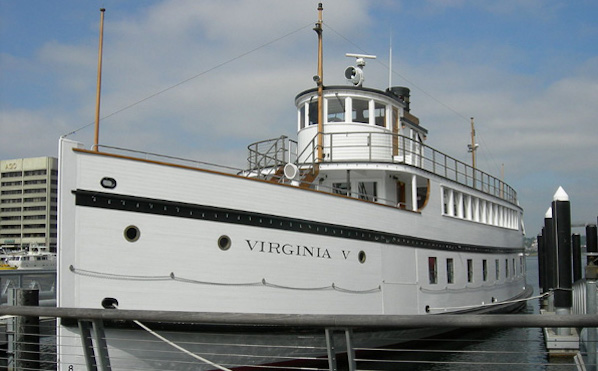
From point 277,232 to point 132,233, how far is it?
257 cm

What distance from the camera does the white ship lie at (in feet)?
27.3

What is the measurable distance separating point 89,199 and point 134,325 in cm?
195

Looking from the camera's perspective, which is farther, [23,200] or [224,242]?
[23,200]

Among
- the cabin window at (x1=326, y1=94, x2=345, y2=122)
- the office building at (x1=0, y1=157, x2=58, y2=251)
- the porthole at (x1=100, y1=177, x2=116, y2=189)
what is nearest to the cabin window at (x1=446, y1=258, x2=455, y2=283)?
the cabin window at (x1=326, y1=94, x2=345, y2=122)

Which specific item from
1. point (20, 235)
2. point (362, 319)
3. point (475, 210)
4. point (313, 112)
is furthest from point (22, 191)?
point (362, 319)

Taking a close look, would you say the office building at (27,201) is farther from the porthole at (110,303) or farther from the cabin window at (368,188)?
the porthole at (110,303)

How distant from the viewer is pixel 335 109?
14.9 meters

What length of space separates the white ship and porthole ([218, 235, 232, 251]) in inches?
0.7

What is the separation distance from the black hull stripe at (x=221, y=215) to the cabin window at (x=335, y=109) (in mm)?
3852

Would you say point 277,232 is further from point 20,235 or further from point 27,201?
point 20,235

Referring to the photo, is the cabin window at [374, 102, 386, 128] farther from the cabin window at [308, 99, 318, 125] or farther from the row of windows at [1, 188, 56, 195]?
the row of windows at [1, 188, 56, 195]

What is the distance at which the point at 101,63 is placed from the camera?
9484 millimetres

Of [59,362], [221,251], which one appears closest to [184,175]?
[221,251]

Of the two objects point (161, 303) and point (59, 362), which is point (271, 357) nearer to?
point (161, 303)
